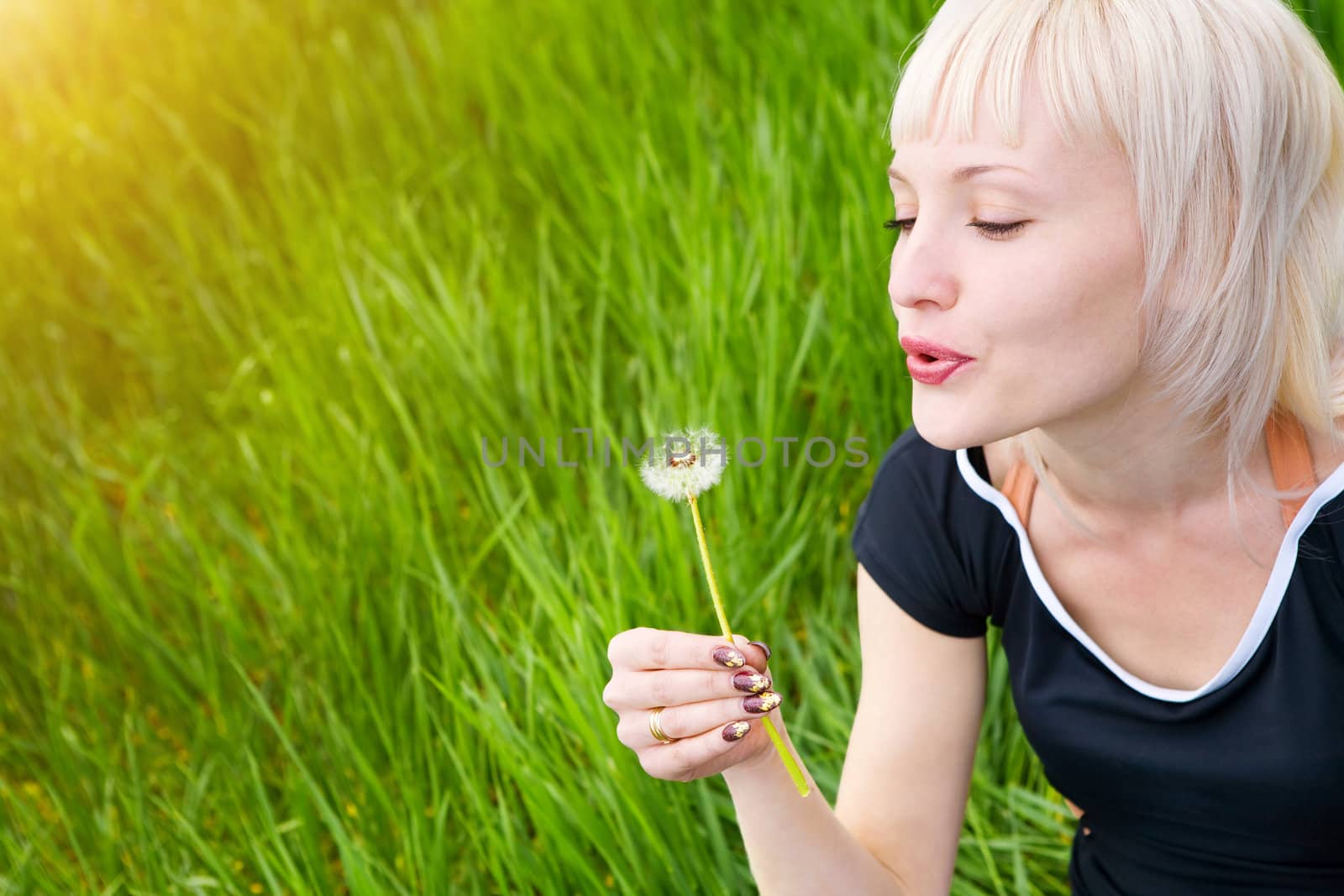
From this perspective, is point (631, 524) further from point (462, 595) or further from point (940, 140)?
point (940, 140)

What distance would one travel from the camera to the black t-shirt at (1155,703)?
98cm

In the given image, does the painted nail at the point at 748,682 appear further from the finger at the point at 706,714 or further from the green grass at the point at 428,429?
the green grass at the point at 428,429

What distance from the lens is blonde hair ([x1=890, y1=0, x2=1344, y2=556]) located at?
2.89 feet

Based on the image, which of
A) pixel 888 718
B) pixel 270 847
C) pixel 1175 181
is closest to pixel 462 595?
pixel 270 847

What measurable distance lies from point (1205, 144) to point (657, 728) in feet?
1.88

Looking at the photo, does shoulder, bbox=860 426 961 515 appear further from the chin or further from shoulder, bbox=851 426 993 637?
the chin

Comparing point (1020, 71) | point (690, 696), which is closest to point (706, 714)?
point (690, 696)

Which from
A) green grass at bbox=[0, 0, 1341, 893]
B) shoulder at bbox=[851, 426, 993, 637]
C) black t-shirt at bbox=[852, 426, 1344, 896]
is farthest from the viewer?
green grass at bbox=[0, 0, 1341, 893]

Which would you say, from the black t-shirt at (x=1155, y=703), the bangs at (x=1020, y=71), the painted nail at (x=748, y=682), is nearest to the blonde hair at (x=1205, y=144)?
the bangs at (x=1020, y=71)

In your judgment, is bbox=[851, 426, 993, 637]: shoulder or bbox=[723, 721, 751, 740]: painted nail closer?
bbox=[723, 721, 751, 740]: painted nail

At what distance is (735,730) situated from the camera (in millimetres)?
859

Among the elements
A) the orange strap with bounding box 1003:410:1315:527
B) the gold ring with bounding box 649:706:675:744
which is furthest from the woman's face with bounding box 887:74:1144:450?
the gold ring with bounding box 649:706:675:744

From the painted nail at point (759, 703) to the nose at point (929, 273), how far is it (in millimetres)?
305

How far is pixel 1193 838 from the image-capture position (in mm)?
1064
